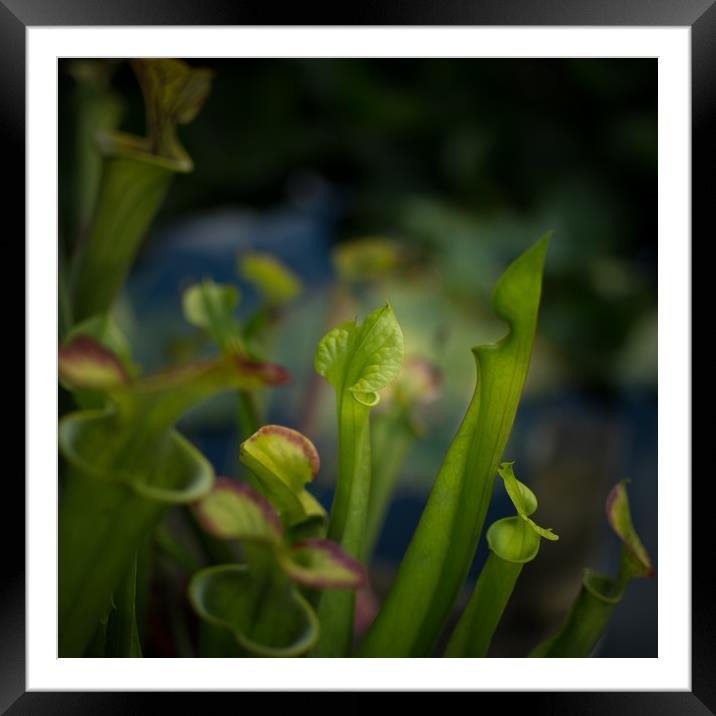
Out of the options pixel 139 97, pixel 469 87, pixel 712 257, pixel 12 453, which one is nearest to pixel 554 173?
pixel 469 87

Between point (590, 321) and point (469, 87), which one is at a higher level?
point (469, 87)

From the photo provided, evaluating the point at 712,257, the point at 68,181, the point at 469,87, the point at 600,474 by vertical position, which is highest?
the point at 469,87

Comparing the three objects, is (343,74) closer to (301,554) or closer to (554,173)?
(554,173)

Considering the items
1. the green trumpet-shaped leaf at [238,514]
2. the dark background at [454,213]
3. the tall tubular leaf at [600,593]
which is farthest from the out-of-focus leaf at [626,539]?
the dark background at [454,213]

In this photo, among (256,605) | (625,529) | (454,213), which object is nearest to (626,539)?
(625,529)

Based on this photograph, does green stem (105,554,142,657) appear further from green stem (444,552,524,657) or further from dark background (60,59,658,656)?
dark background (60,59,658,656)

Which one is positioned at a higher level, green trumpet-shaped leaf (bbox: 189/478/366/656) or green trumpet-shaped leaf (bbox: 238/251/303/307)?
green trumpet-shaped leaf (bbox: 238/251/303/307)

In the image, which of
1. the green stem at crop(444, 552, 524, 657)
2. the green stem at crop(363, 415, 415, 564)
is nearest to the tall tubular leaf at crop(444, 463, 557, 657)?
the green stem at crop(444, 552, 524, 657)
